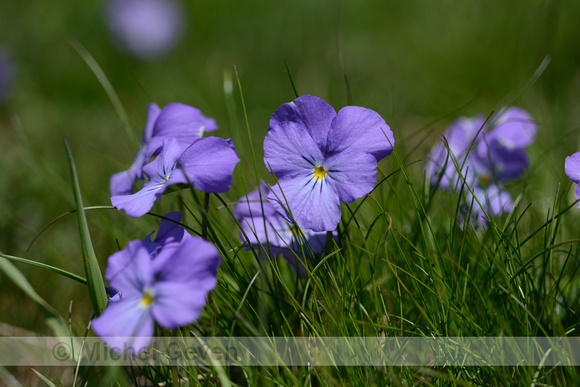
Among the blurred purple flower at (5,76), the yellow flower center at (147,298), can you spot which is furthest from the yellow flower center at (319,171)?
the blurred purple flower at (5,76)

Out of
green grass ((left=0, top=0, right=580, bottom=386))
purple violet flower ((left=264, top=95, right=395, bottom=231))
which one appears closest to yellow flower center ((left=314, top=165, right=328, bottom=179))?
purple violet flower ((left=264, top=95, right=395, bottom=231))

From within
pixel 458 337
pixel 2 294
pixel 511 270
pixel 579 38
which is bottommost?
pixel 2 294

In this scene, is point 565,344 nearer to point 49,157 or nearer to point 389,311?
point 389,311

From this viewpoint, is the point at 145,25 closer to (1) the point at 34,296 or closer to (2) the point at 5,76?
(2) the point at 5,76

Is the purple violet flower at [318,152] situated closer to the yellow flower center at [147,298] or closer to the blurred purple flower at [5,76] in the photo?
the yellow flower center at [147,298]

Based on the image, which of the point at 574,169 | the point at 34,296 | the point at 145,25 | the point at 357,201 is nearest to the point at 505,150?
the point at 357,201

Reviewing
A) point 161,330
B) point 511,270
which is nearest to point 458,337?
point 511,270
